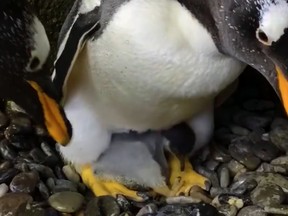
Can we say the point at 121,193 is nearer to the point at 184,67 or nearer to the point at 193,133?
the point at 193,133

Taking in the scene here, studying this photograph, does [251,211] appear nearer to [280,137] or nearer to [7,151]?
[280,137]

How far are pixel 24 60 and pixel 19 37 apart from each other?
3cm

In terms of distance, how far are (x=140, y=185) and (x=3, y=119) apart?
0.25 metres

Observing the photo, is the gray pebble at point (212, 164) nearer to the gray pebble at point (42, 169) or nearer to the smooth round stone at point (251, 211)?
the smooth round stone at point (251, 211)

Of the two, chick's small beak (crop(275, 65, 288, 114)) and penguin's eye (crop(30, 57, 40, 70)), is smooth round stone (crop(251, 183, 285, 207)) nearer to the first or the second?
chick's small beak (crop(275, 65, 288, 114))

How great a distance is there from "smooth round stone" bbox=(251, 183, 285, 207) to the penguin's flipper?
0.30 metres

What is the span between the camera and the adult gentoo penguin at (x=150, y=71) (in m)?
0.96

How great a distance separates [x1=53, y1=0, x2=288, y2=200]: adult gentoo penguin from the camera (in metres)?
0.96

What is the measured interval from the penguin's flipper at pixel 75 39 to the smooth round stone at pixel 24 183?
135 mm

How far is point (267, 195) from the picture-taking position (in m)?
1.15

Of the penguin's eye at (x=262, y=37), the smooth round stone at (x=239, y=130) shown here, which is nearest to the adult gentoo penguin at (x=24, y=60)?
the penguin's eye at (x=262, y=37)

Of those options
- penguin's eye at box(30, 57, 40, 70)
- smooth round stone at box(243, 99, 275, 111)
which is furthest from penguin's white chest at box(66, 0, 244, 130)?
smooth round stone at box(243, 99, 275, 111)

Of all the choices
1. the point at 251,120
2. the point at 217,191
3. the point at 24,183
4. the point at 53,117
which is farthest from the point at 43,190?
the point at 251,120

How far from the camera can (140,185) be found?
121cm
